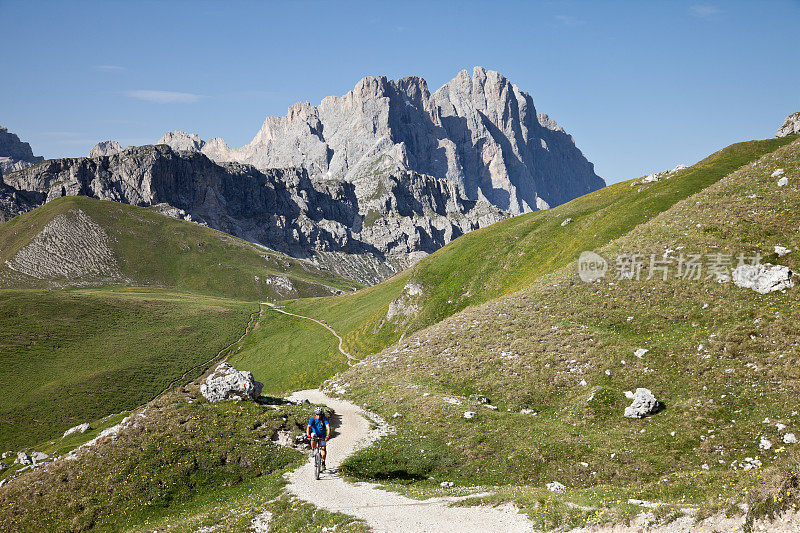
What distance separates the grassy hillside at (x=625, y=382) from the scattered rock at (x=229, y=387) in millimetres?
10933

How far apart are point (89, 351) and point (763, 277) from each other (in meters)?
142

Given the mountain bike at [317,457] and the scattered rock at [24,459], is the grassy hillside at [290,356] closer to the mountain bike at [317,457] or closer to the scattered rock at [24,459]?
the scattered rock at [24,459]

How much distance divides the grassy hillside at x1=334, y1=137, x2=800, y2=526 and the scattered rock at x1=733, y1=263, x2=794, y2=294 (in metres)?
1.08

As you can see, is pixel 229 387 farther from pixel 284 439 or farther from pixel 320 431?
pixel 320 431

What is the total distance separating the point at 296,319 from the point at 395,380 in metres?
94.7

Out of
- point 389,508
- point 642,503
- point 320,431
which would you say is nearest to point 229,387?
point 320,431

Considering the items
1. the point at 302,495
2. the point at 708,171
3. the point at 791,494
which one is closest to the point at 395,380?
the point at 302,495

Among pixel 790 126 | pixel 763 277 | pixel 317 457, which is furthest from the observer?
pixel 790 126

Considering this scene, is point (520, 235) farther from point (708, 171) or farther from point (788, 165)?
point (788, 165)

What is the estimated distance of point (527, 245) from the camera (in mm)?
79312

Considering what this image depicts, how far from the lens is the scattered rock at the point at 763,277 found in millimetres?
36334

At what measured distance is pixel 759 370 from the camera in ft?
96.7

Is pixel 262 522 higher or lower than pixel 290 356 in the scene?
higher

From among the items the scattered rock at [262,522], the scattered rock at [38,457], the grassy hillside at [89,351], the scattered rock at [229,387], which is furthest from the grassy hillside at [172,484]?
the grassy hillside at [89,351]
